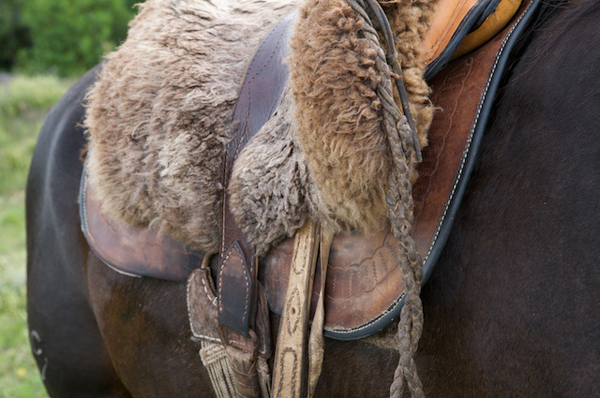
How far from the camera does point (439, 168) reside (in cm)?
122

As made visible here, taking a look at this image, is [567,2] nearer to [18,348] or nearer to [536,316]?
[536,316]

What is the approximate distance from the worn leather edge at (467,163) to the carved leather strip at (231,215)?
456 millimetres

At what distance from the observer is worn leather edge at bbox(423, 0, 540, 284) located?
3.84 feet

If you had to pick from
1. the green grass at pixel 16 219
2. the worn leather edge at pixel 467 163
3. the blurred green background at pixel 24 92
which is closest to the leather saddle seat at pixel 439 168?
the worn leather edge at pixel 467 163

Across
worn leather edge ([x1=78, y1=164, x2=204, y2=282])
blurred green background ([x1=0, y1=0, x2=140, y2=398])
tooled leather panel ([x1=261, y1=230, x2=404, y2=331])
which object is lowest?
blurred green background ([x1=0, y1=0, x2=140, y2=398])

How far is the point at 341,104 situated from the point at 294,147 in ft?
0.65

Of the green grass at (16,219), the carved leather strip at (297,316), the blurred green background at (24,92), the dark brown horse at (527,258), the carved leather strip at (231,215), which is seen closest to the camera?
the dark brown horse at (527,258)

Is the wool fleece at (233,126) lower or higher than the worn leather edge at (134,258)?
higher

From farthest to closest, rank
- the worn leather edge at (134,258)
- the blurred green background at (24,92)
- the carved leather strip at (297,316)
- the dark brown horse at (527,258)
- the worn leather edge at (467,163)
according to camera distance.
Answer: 1. the blurred green background at (24,92)
2. the worn leather edge at (134,258)
3. the carved leather strip at (297,316)
4. the worn leather edge at (467,163)
5. the dark brown horse at (527,258)

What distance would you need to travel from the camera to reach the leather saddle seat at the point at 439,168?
3.89 ft

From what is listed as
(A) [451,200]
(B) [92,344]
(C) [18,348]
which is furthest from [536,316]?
(C) [18,348]

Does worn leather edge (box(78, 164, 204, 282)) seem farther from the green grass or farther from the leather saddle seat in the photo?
the green grass

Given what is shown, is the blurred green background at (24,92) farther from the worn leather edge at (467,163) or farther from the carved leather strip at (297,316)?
the worn leather edge at (467,163)

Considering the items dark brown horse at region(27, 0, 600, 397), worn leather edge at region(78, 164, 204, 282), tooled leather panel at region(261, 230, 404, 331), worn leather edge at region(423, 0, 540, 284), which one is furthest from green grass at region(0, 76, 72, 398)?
worn leather edge at region(423, 0, 540, 284)
